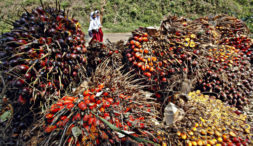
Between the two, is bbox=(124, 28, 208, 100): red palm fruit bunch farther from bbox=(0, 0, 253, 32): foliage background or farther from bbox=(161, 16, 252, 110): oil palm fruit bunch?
bbox=(0, 0, 253, 32): foliage background

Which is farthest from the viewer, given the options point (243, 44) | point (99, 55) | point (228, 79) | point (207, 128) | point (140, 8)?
point (140, 8)

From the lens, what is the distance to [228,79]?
6.35 feet

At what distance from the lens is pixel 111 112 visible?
124cm

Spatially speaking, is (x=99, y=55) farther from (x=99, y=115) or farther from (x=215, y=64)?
(x=215, y=64)

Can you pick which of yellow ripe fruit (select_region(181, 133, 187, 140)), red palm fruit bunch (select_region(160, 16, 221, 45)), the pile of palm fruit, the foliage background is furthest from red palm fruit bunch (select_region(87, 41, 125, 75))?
the foliage background

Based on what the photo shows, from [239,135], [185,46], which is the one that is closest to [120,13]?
[185,46]

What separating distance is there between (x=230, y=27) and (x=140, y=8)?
10.6 meters

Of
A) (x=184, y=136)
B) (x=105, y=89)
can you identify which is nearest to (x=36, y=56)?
(x=105, y=89)

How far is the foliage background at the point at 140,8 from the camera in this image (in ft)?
36.4

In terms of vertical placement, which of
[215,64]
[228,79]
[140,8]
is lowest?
[228,79]

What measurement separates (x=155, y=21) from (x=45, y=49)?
10.7 meters

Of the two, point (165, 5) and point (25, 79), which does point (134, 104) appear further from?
point (165, 5)

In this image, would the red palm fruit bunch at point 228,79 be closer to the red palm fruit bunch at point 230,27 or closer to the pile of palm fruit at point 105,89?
the pile of palm fruit at point 105,89

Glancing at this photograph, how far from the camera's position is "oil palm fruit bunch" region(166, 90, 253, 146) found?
128cm
